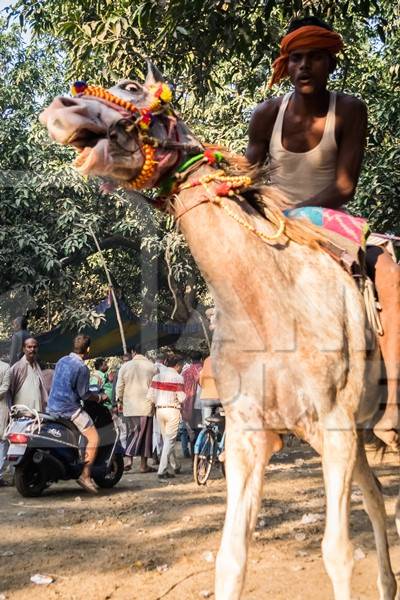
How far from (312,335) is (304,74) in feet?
5.15

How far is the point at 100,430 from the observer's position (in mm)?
12180

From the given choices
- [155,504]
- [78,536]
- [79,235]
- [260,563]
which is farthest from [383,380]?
[79,235]

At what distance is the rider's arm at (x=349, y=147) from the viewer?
15.6 ft

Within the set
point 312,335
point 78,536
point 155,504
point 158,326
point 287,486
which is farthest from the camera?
point 158,326

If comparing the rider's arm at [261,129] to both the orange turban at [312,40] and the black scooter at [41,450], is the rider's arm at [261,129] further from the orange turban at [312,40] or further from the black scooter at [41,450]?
the black scooter at [41,450]

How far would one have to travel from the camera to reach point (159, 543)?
308 inches

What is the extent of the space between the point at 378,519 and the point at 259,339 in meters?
1.93

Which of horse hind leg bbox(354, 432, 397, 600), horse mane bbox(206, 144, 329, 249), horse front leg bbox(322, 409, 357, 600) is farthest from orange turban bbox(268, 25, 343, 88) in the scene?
horse hind leg bbox(354, 432, 397, 600)

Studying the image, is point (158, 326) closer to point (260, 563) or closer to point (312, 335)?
point (260, 563)

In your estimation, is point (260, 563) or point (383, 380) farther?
Result: point (260, 563)

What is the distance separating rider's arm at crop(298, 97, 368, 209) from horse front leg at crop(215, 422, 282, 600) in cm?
149

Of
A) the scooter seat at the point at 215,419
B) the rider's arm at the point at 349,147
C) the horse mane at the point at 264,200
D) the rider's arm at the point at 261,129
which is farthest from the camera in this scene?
the scooter seat at the point at 215,419

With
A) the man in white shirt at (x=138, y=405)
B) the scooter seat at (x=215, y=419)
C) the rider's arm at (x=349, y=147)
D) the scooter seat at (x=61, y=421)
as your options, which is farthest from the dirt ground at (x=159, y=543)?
the rider's arm at (x=349, y=147)

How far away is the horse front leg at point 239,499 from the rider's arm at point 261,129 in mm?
1748
